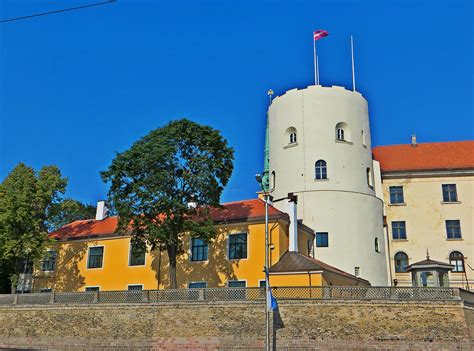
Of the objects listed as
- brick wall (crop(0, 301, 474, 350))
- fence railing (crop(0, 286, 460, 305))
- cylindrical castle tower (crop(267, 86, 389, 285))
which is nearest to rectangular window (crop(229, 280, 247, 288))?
fence railing (crop(0, 286, 460, 305))

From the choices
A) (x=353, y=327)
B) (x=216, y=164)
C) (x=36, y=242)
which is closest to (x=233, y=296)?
(x=353, y=327)

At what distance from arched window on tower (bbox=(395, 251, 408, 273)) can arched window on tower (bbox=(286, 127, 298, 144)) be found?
13.4 metres

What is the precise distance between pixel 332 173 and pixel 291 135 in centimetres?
484

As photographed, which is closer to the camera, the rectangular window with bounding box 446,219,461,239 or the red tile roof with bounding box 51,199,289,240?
the red tile roof with bounding box 51,199,289,240

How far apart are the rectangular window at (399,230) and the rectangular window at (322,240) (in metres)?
9.48

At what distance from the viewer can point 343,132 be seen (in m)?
41.3

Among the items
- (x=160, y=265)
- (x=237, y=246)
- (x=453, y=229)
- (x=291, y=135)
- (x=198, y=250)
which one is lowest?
(x=160, y=265)

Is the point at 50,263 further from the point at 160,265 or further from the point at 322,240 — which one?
the point at 322,240

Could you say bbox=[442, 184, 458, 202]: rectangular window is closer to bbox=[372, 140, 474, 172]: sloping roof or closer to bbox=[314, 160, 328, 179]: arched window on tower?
bbox=[372, 140, 474, 172]: sloping roof

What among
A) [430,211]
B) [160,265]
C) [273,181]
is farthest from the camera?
[430,211]

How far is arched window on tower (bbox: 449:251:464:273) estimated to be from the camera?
42375 mm

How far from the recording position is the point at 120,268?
3762cm

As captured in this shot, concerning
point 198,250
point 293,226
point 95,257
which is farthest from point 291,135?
point 95,257

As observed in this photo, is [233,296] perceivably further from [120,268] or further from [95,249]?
[95,249]
